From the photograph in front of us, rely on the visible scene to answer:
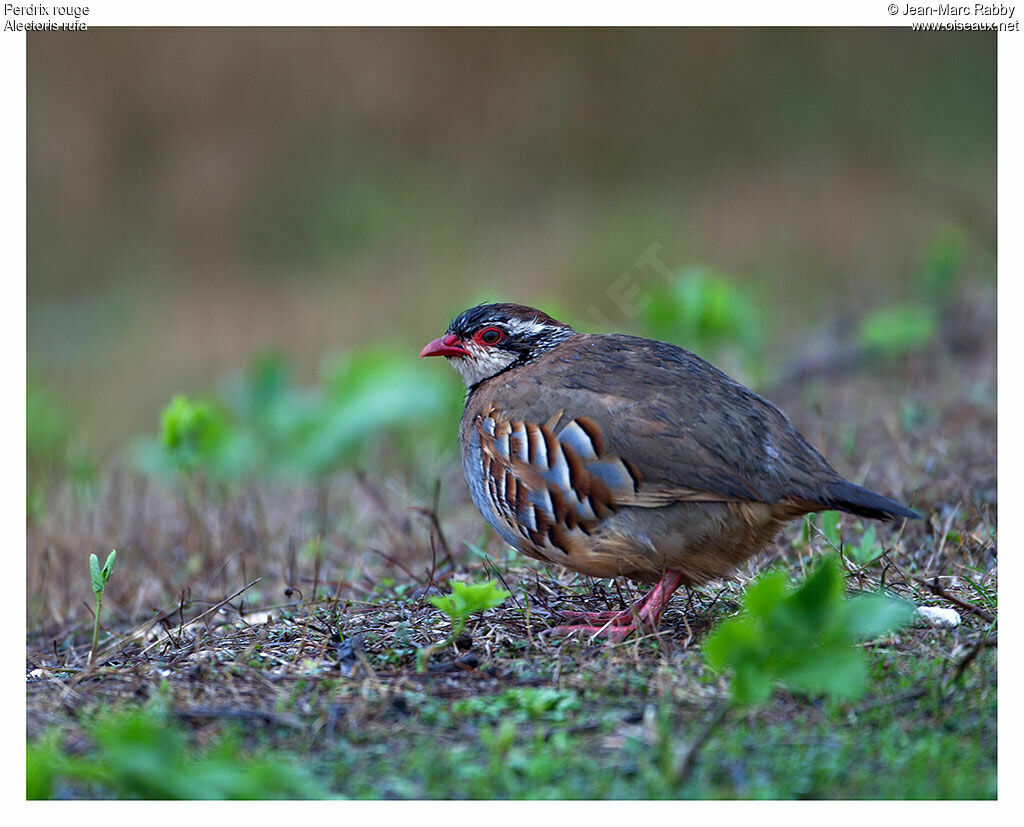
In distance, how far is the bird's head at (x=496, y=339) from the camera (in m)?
5.16

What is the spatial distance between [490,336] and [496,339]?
0.11ft

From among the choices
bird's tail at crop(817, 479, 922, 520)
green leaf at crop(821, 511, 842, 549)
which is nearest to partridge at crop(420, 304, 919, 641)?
bird's tail at crop(817, 479, 922, 520)

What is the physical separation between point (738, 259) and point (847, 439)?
5868mm

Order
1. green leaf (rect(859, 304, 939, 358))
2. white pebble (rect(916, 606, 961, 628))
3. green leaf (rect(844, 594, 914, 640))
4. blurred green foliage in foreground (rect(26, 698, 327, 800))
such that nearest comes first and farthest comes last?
blurred green foliage in foreground (rect(26, 698, 327, 800)), green leaf (rect(844, 594, 914, 640)), white pebble (rect(916, 606, 961, 628)), green leaf (rect(859, 304, 939, 358))

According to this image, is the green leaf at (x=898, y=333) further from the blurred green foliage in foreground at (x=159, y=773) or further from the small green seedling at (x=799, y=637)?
the blurred green foliage in foreground at (x=159, y=773)

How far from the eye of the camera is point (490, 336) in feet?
17.1

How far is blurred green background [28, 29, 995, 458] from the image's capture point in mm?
13156

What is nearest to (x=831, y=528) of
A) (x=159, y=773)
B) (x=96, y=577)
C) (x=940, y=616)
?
(x=940, y=616)

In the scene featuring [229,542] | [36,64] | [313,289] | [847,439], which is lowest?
[229,542]

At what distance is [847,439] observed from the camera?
667 cm

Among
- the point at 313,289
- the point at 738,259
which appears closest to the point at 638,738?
the point at 738,259

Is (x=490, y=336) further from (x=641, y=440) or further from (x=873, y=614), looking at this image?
(x=873, y=614)

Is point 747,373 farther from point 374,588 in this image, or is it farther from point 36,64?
point 36,64

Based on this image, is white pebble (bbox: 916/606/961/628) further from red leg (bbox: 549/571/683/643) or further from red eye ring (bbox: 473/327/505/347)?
red eye ring (bbox: 473/327/505/347)
